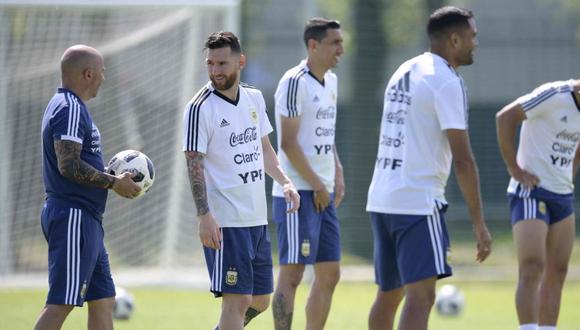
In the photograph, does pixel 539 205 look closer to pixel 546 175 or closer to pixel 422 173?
pixel 546 175

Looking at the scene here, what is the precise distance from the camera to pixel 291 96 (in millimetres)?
8680

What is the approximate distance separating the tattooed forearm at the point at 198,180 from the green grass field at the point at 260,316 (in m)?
3.42

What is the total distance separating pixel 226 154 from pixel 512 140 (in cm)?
281

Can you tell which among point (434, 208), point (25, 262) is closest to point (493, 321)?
point (434, 208)

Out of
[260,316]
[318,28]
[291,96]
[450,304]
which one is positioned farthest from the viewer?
[450,304]

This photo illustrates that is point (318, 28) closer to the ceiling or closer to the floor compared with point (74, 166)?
closer to the ceiling

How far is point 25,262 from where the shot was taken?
1338 cm

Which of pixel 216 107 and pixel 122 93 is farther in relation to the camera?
pixel 122 93

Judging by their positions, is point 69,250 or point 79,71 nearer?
point 69,250

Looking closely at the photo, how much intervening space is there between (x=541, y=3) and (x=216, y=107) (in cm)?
1747

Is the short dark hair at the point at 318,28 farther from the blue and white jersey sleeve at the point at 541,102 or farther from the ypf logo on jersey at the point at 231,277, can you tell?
the ypf logo on jersey at the point at 231,277

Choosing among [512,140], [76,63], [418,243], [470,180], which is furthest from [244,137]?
[512,140]

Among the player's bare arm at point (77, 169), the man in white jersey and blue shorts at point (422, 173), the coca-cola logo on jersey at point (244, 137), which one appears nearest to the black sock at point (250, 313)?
the man in white jersey and blue shorts at point (422, 173)

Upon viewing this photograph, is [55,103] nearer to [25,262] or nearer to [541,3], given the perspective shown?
[25,262]
